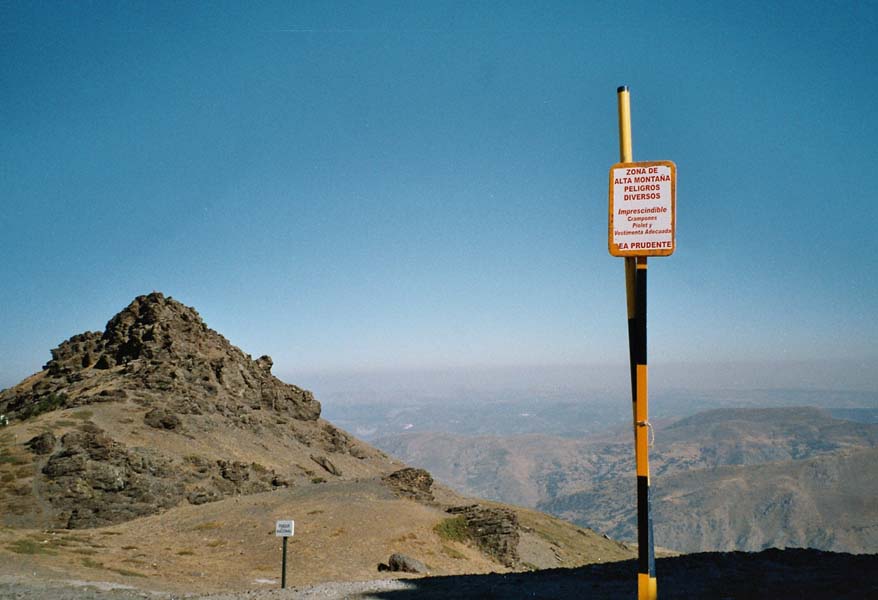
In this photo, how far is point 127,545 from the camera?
23031mm

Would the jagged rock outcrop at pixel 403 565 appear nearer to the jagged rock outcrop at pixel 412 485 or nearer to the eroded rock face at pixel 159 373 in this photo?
the jagged rock outcrop at pixel 412 485

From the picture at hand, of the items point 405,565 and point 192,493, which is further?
point 192,493

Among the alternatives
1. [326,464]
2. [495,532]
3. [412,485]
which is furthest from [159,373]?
[495,532]

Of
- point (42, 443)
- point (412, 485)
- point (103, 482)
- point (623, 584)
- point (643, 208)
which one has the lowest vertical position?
point (412, 485)

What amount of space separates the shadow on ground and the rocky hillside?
28.9ft

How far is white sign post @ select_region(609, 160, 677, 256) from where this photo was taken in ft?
18.5

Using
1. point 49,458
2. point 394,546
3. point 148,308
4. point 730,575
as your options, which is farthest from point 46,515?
point 148,308

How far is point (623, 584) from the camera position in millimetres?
12180

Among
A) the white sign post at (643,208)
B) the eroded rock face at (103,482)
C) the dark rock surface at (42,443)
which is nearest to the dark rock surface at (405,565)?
the eroded rock face at (103,482)

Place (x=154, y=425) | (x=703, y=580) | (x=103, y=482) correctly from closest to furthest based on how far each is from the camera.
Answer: (x=703, y=580), (x=103, y=482), (x=154, y=425)

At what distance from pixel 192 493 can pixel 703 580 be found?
30052mm

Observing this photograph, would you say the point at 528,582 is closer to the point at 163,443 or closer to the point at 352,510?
the point at 352,510

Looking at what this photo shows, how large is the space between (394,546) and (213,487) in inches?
645

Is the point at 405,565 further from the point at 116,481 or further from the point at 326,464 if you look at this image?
the point at 326,464
